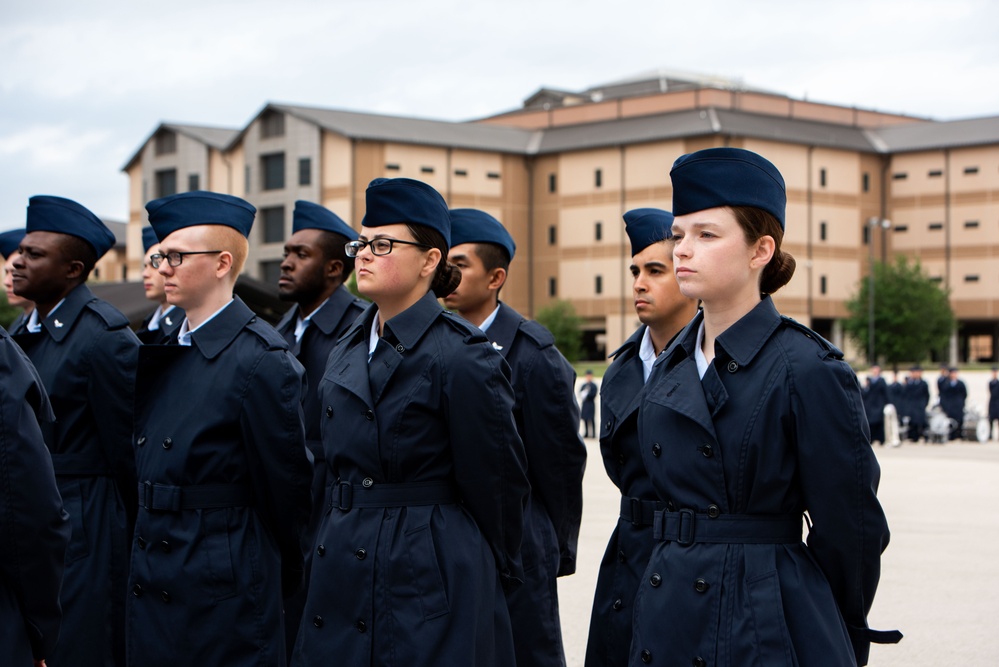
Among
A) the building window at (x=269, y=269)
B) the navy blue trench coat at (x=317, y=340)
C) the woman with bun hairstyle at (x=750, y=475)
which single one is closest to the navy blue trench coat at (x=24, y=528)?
the woman with bun hairstyle at (x=750, y=475)

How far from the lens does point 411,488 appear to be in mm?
4324

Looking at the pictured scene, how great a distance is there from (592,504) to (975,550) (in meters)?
4.96

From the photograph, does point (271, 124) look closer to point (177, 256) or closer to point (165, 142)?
point (165, 142)

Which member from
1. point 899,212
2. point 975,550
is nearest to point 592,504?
point 975,550

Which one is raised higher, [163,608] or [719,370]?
[719,370]

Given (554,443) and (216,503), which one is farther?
(554,443)

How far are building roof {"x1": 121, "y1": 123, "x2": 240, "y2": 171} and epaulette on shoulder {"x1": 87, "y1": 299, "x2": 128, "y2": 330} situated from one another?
7169 centimetres

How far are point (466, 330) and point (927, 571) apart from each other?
7732 mm

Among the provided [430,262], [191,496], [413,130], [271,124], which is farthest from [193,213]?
[271,124]

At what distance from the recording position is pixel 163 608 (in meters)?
4.62

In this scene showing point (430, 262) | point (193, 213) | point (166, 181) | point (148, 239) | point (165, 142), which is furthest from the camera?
point (166, 181)

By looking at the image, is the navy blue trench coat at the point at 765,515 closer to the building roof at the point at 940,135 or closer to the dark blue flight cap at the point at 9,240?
the dark blue flight cap at the point at 9,240

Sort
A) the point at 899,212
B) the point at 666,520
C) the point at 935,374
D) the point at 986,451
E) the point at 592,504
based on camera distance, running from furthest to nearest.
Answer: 1. the point at 899,212
2. the point at 935,374
3. the point at 986,451
4. the point at 592,504
5. the point at 666,520

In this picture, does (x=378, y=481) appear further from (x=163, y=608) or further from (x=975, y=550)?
(x=975, y=550)
